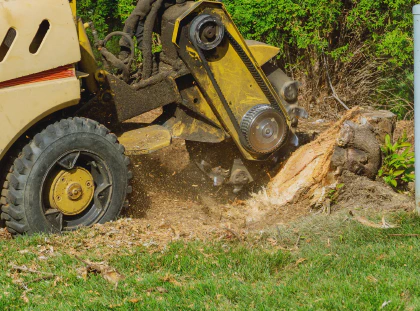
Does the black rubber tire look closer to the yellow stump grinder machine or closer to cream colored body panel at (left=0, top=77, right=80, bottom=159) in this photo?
the yellow stump grinder machine

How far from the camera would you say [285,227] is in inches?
238

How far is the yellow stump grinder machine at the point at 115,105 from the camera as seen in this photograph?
5617mm

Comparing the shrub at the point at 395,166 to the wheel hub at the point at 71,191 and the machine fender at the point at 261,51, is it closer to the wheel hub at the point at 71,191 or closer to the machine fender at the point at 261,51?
the machine fender at the point at 261,51

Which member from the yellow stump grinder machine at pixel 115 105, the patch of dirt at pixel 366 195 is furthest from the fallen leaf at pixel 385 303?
the yellow stump grinder machine at pixel 115 105

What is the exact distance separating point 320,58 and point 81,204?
14.0 ft

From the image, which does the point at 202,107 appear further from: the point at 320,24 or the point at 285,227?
the point at 320,24

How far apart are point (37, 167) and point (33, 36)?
3.18 feet

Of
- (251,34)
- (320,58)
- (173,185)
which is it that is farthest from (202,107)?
(320,58)

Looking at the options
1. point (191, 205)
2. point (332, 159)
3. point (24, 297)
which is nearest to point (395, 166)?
point (332, 159)

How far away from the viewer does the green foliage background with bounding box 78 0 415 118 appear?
8.72m

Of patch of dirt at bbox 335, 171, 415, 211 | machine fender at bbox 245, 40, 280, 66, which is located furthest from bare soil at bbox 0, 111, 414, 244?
machine fender at bbox 245, 40, 280, 66

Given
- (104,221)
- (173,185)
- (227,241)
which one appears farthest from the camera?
(173,185)

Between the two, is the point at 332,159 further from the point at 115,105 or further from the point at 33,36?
the point at 33,36

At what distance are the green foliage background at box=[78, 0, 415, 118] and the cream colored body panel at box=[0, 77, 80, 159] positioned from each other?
3.40 metres
